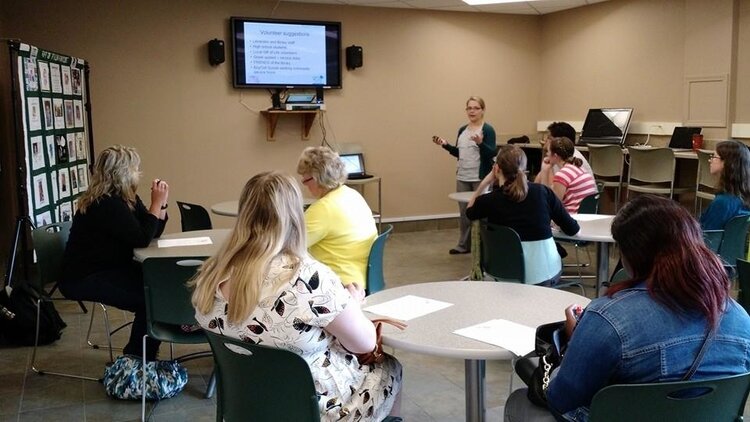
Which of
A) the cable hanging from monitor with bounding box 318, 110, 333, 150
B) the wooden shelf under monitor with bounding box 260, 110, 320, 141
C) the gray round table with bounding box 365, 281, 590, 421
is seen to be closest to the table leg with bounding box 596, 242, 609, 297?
the gray round table with bounding box 365, 281, 590, 421

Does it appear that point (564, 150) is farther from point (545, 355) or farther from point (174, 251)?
point (545, 355)

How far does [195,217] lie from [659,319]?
3896 millimetres

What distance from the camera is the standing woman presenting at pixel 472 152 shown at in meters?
6.80

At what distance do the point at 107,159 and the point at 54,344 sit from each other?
4.95 ft

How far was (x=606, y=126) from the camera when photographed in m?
7.67

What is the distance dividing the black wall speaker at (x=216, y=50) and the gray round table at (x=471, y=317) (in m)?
5.13

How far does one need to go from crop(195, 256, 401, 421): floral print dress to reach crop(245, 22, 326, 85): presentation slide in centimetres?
573

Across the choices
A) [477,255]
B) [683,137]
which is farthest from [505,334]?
[683,137]

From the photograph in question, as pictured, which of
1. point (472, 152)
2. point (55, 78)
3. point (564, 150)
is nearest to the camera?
point (564, 150)

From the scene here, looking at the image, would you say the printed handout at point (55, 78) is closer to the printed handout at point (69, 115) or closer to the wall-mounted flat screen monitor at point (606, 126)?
the printed handout at point (69, 115)

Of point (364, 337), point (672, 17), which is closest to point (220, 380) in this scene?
point (364, 337)

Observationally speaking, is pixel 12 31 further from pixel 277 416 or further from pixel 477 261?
pixel 277 416

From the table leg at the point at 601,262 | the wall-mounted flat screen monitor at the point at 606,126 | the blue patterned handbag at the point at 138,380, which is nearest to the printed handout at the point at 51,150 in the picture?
the blue patterned handbag at the point at 138,380

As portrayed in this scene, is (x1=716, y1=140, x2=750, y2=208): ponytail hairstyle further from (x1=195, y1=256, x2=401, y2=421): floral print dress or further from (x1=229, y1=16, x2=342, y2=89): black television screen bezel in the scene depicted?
(x1=229, y1=16, x2=342, y2=89): black television screen bezel
